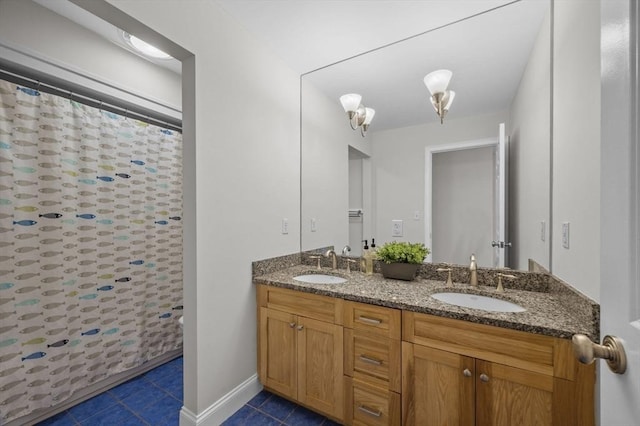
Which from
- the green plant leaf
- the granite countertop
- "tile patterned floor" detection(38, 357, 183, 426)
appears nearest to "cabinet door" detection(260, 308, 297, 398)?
the granite countertop

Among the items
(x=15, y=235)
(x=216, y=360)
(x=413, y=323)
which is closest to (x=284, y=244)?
(x=216, y=360)

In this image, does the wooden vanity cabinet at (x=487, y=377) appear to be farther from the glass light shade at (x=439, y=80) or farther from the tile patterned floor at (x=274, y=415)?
the glass light shade at (x=439, y=80)

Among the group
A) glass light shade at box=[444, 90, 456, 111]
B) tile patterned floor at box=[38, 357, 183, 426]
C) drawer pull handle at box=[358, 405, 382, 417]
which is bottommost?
tile patterned floor at box=[38, 357, 183, 426]

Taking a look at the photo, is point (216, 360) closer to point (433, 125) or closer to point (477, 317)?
point (477, 317)

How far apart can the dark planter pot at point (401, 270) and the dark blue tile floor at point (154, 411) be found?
939 millimetres

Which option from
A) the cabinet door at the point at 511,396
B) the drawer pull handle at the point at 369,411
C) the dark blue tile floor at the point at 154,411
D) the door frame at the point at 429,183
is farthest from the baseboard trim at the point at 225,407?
the door frame at the point at 429,183

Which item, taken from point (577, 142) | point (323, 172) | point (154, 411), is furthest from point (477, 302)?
point (154, 411)

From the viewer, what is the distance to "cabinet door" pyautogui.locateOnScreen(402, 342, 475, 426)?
42.8 inches

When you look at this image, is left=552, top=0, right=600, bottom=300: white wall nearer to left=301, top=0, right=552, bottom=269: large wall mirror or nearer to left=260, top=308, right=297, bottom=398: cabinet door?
left=301, top=0, right=552, bottom=269: large wall mirror

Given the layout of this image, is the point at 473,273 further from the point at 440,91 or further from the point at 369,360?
the point at 440,91

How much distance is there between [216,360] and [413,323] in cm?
115

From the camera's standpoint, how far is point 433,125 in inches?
68.9

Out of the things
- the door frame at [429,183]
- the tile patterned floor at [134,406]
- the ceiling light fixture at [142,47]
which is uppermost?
the ceiling light fixture at [142,47]

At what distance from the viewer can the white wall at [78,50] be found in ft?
4.68
